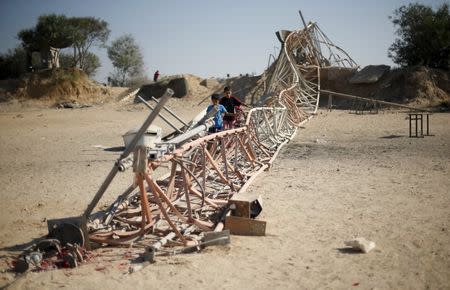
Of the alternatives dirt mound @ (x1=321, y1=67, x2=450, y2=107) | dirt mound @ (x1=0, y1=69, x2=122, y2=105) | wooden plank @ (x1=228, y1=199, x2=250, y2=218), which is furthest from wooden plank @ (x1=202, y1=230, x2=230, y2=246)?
dirt mound @ (x1=0, y1=69, x2=122, y2=105)

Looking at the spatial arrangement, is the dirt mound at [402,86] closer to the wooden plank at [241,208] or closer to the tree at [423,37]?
the tree at [423,37]

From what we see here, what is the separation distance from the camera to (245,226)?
16.6 feet

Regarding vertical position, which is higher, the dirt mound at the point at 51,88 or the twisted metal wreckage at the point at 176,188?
the dirt mound at the point at 51,88

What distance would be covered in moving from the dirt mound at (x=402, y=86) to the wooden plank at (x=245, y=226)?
65.9 feet

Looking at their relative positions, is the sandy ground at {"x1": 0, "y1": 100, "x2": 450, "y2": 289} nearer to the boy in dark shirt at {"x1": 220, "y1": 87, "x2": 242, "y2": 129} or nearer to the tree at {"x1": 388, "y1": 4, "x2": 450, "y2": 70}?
the boy in dark shirt at {"x1": 220, "y1": 87, "x2": 242, "y2": 129}

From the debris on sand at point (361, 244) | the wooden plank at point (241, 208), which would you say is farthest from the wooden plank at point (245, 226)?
the debris on sand at point (361, 244)

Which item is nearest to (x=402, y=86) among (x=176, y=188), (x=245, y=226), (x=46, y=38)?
(x=176, y=188)

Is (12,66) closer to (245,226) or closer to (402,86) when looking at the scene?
(402,86)

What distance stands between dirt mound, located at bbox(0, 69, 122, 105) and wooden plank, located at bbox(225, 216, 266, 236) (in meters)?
27.1

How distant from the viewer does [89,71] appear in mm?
51062

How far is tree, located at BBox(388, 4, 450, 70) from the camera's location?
2588 centimetres

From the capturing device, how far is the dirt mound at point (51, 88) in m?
29.2

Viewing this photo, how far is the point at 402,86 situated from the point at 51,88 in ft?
76.9

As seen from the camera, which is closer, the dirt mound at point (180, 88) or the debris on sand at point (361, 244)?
the debris on sand at point (361, 244)
